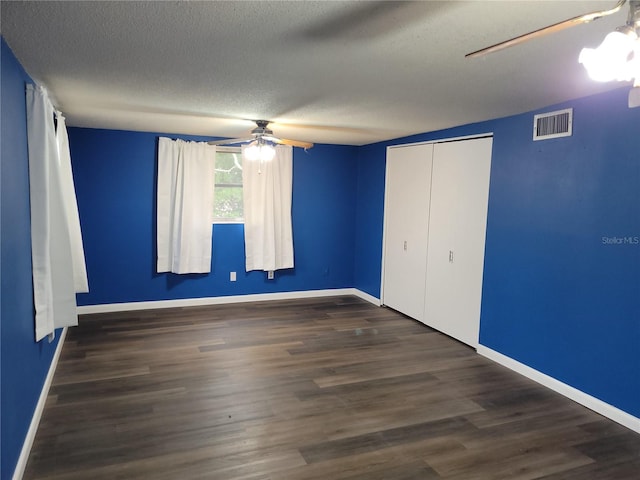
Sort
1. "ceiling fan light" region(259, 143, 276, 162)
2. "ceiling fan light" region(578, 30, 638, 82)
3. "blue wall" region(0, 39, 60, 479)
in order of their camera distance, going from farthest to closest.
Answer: "ceiling fan light" region(259, 143, 276, 162) → "blue wall" region(0, 39, 60, 479) → "ceiling fan light" region(578, 30, 638, 82)

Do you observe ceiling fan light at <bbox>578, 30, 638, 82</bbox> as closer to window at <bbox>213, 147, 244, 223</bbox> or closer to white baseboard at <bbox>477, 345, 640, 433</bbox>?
white baseboard at <bbox>477, 345, 640, 433</bbox>

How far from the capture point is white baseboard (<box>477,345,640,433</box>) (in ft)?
9.32

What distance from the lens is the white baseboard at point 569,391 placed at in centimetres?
284

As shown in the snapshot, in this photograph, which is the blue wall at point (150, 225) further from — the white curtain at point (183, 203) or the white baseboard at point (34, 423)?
the white baseboard at point (34, 423)

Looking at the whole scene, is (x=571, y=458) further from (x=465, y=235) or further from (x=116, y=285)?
(x=116, y=285)

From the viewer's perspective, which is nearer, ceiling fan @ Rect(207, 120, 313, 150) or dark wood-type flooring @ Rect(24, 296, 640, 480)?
dark wood-type flooring @ Rect(24, 296, 640, 480)

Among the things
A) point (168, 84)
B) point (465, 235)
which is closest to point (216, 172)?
point (168, 84)

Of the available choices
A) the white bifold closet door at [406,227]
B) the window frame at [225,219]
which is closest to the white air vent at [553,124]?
the white bifold closet door at [406,227]

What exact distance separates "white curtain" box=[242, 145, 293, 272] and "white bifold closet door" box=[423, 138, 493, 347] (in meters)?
2.01

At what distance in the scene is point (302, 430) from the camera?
8.93 feet

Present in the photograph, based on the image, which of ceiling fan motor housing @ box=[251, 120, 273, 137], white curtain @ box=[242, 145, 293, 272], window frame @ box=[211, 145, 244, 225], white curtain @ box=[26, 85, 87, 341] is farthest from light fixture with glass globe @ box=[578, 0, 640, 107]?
window frame @ box=[211, 145, 244, 225]

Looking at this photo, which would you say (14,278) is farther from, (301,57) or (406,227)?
(406,227)

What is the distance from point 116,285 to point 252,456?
11.5ft

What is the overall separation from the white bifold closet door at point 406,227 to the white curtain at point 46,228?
139 inches
